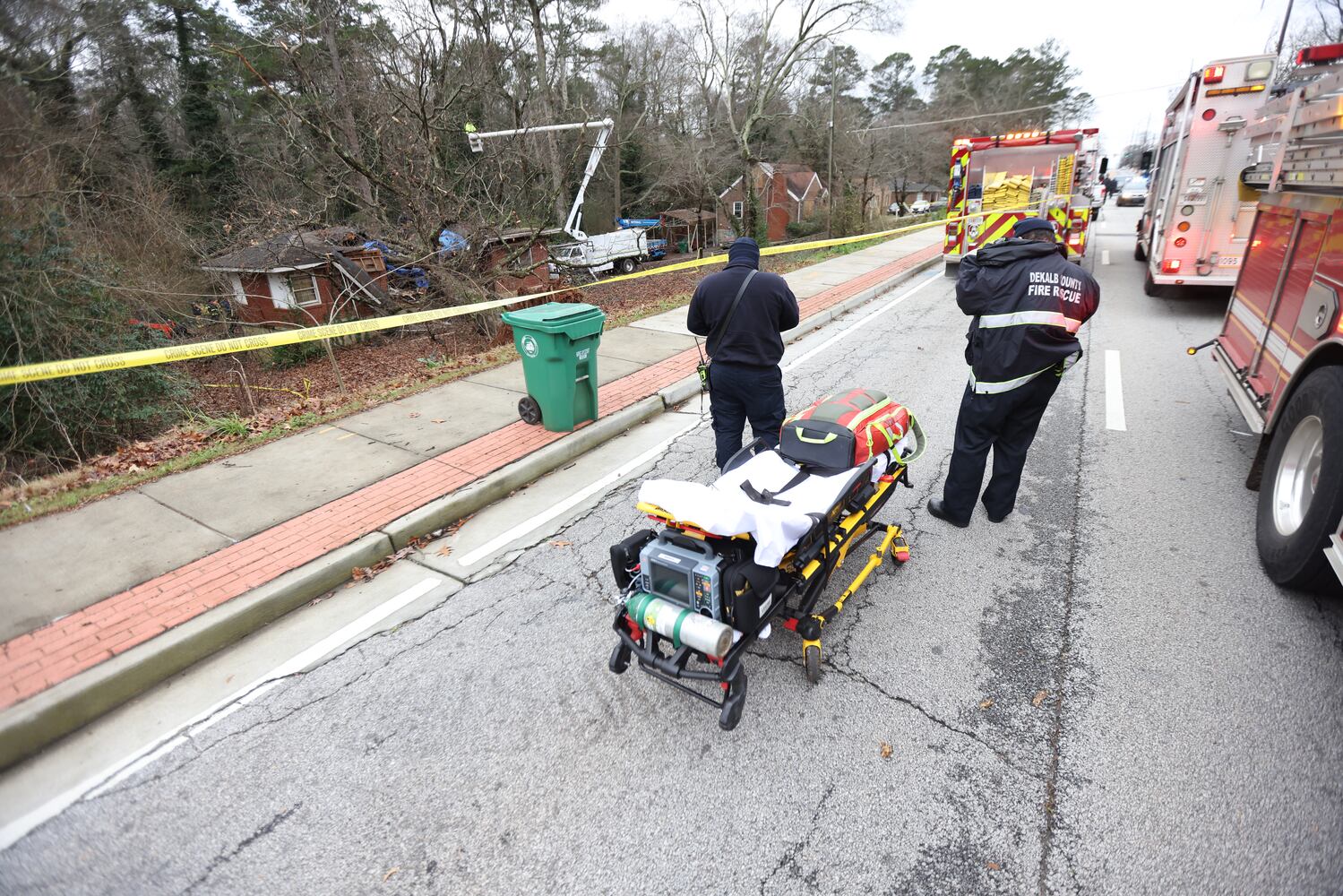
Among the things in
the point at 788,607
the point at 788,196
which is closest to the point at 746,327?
the point at 788,607

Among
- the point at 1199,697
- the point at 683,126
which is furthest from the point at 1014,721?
the point at 683,126

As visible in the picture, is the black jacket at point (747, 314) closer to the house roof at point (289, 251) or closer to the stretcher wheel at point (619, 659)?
the stretcher wheel at point (619, 659)

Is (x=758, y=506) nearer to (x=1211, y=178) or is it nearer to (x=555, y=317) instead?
(x=555, y=317)

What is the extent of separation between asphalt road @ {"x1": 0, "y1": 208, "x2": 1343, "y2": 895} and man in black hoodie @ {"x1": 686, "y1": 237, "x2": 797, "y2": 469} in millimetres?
1465

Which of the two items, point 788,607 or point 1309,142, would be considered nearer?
point 788,607

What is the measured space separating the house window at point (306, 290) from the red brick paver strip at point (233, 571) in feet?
59.9

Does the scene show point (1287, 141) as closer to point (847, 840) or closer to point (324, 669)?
point (847, 840)

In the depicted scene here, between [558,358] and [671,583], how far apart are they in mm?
3451

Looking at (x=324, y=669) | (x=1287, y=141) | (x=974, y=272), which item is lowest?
(x=324, y=669)

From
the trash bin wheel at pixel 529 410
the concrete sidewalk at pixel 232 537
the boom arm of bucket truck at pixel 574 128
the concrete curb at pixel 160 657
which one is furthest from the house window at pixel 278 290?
the concrete curb at pixel 160 657

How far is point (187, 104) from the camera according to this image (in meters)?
24.5

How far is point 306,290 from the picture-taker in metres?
20.8

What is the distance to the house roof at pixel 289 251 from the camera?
12.2 metres

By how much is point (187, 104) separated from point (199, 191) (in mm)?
4187
